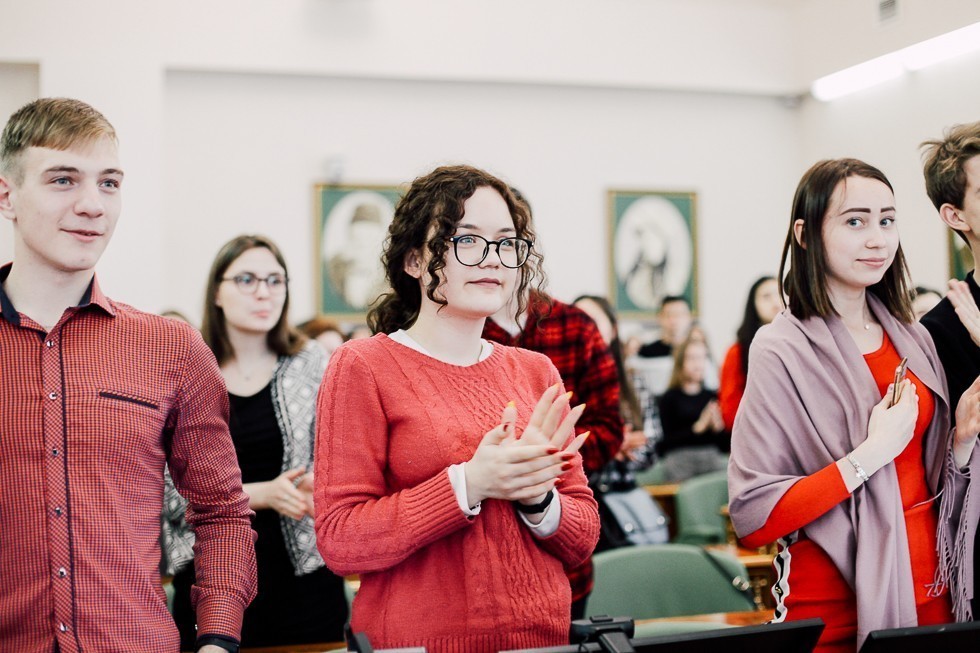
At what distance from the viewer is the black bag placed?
148 inches

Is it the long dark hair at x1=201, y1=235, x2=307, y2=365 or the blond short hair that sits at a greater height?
the blond short hair

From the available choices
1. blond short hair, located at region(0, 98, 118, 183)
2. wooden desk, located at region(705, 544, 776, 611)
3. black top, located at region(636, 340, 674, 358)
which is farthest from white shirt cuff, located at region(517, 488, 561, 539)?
black top, located at region(636, 340, 674, 358)

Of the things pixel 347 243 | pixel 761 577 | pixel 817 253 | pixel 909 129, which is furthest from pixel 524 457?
pixel 347 243

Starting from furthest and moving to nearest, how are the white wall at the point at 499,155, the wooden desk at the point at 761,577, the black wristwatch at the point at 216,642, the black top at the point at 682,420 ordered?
the white wall at the point at 499,155 → the black top at the point at 682,420 → the wooden desk at the point at 761,577 → the black wristwatch at the point at 216,642

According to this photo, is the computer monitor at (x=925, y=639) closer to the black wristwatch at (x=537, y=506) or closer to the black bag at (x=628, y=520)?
the black wristwatch at (x=537, y=506)

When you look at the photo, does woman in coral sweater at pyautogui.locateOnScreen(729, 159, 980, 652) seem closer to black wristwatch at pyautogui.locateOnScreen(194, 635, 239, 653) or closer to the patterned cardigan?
black wristwatch at pyautogui.locateOnScreen(194, 635, 239, 653)

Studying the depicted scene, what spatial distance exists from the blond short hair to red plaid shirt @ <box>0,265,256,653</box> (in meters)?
0.20

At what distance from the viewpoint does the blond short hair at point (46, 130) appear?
1573mm

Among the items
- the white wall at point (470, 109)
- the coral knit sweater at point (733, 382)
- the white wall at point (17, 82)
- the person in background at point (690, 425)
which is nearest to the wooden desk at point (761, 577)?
the coral knit sweater at point (733, 382)

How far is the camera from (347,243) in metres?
6.38

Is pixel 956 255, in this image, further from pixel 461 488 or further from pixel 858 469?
pixel 461 488

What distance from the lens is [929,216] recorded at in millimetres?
4387

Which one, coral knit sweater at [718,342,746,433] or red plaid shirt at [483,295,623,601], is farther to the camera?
coral knit sweater at [718,342,746,433]

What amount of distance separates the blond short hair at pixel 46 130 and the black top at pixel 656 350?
547 centimetres
